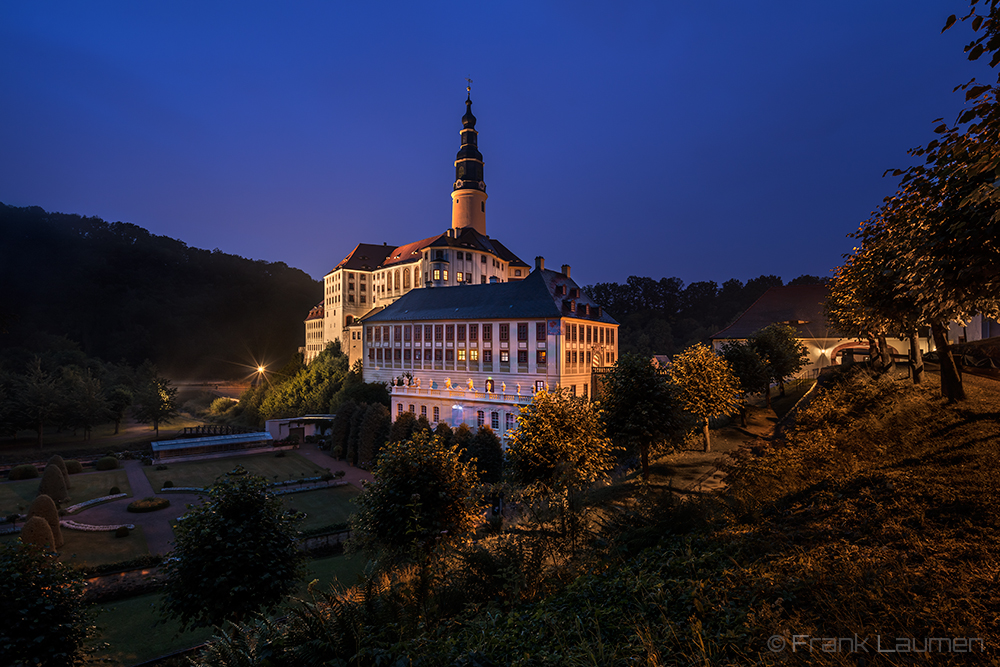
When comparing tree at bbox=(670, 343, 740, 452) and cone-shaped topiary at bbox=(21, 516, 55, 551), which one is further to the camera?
tree at bbox=(670, 343, 740, 452)

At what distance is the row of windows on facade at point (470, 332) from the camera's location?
167 feet

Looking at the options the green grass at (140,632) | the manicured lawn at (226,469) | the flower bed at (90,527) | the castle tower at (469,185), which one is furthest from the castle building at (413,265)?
the green grass at (140,632)

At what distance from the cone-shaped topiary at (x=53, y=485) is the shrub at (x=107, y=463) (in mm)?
14006

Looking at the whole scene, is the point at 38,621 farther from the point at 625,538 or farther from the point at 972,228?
the point at 972,228

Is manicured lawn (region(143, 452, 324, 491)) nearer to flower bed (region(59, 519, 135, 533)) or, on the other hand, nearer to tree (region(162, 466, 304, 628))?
flower bed (region(59, 519, 135, 533))

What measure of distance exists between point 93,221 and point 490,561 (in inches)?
10103

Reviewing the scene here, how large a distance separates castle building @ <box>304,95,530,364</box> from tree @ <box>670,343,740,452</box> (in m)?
61.7

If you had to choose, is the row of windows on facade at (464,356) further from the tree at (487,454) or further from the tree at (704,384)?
the tree at (704,384)

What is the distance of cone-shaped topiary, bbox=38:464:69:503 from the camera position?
35.7m

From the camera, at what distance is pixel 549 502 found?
46.8 ft

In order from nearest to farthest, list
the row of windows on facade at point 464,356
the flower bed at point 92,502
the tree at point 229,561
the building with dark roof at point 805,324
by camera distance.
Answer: the tree at point 229,561 < the flower bed at point 92,502 < the row of windows on facade at point 464,356 < the building with dark roof at point 805,324

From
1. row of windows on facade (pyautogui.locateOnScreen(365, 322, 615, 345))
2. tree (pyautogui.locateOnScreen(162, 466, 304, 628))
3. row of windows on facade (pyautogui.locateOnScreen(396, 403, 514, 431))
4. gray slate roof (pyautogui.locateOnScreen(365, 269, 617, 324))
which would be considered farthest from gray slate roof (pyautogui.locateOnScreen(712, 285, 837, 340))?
tree (pyautogui.locateOnScreen(162, 466, 304, 628))

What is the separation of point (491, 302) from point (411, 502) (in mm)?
42027

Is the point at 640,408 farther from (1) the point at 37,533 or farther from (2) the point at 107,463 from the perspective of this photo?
(2) the point at 107,463
